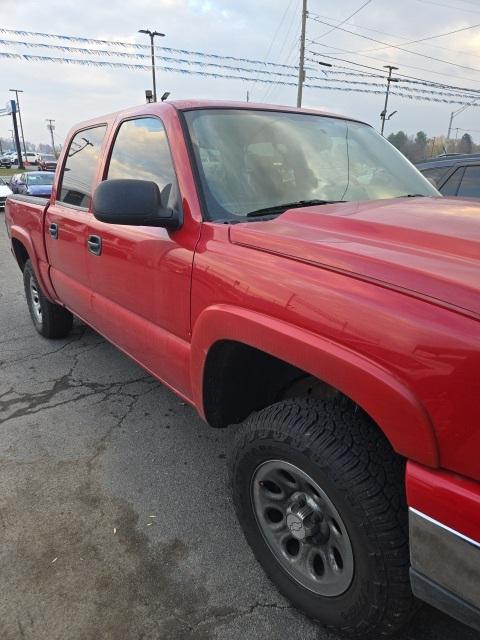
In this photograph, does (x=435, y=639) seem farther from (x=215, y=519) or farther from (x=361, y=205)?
(x=361, y=205)

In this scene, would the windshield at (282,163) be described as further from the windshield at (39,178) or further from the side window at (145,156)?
the windshield at (39,178)

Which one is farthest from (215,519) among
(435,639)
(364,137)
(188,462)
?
(364,137)

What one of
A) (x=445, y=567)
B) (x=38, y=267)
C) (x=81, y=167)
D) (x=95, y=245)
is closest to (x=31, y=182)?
(x=38, y=267)

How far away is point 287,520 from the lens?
6.25 feet

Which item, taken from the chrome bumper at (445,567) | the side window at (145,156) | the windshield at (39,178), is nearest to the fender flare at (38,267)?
the side window at (145,156)

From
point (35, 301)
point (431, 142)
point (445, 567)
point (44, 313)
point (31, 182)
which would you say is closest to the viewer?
point (445, 567)

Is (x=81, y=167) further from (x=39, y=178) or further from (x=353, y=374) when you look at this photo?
(x=39, y=178)

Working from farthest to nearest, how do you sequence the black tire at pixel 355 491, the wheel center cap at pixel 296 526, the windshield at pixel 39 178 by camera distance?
the windshield at pixel 39 178, the wheel center cap at pixel 296 526, the black tire at pixel 355 491

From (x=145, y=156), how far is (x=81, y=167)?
1.16 metres

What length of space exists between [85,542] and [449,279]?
6.50 ft

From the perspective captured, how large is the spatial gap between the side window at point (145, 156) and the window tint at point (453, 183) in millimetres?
3721

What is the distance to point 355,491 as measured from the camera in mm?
1539

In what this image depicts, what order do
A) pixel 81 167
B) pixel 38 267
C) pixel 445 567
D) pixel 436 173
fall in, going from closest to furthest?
pixel 445 567
pixel 81 167
pixel 38 267
pixel 436 173

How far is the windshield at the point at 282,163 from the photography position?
7.59ft
